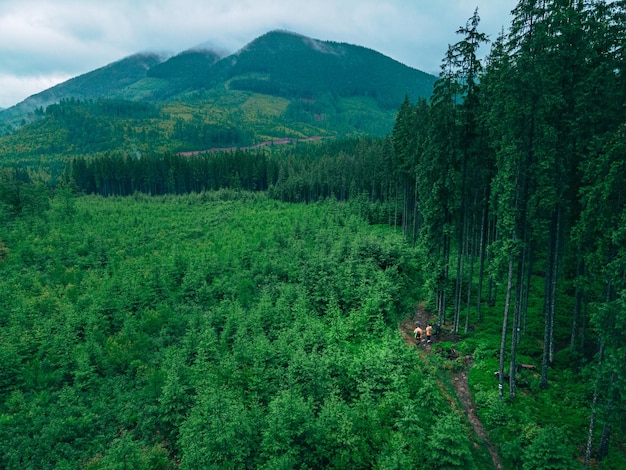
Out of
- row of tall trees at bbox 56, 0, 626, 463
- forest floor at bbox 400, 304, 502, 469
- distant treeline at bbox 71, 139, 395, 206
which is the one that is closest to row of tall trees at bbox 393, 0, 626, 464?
row of tall trees at bbox 56, 0, 626, 463

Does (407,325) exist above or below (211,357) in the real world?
below

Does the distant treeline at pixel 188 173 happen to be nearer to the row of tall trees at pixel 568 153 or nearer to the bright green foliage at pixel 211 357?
the bright green foliage at pixel 211 357

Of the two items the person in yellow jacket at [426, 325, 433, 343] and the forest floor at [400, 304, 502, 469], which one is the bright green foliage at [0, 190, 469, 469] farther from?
the person in yellow jacket at [426, 325, 433, 343]

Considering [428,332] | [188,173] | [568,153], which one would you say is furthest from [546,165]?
[188,173]

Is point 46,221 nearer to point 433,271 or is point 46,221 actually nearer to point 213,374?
point 213,374

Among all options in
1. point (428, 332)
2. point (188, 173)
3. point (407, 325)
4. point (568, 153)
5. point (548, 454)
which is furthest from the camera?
point (188, 173)

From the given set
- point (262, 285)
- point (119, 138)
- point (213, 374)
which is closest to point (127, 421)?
point (213, 374)

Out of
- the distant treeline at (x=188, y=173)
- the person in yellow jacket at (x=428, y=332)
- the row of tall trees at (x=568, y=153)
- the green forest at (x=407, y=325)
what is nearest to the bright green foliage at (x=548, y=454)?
the green forest at (x=407, y=325)

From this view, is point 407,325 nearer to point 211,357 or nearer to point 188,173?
point 211,357
